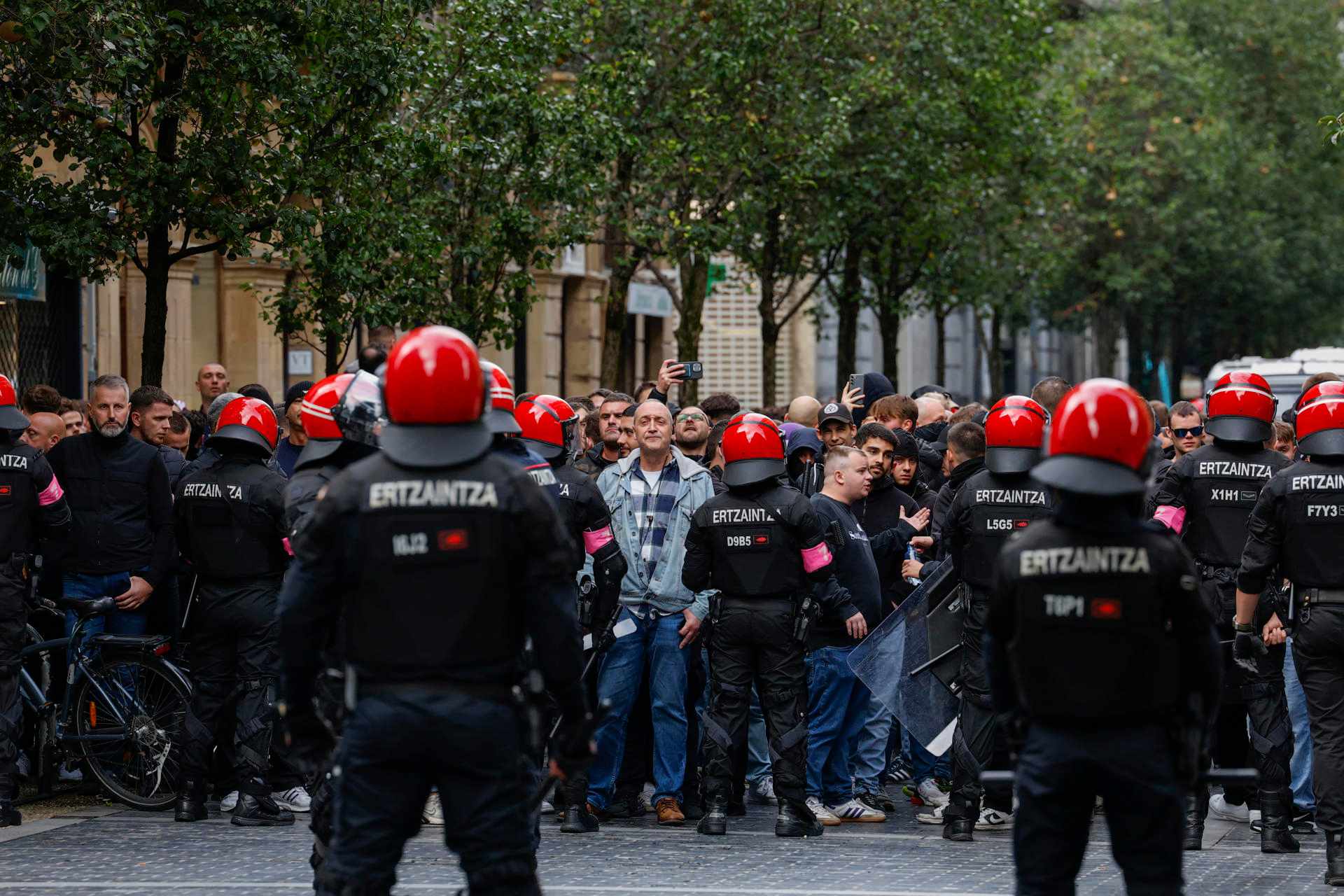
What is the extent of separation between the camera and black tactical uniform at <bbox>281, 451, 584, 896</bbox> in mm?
5367

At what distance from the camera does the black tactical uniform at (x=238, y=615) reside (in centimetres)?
980

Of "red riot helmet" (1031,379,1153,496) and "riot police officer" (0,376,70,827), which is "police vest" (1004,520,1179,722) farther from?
"riot police officer" (0,376,70,827)

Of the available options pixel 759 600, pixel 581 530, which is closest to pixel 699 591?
pixel 759 600

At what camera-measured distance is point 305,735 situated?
575 centimetres

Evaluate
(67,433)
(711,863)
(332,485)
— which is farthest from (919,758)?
(332,485)

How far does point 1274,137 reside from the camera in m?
46.3

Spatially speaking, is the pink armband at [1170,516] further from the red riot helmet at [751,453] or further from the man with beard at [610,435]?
the man with beard at [610,435]

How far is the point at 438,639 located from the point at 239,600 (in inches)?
182

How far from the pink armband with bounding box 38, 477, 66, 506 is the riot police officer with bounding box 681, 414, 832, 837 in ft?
9.63

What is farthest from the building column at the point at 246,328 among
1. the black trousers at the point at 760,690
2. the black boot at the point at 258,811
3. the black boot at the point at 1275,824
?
the black boot at the point at 1275,824

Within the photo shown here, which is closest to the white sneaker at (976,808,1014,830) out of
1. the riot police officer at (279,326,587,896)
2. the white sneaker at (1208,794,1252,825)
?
the white sneaker at (1208,794,1252,825)

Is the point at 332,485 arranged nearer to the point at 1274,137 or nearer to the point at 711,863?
the point at 711,863

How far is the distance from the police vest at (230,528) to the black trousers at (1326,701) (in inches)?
184

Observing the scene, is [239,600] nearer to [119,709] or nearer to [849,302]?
[119,709]
